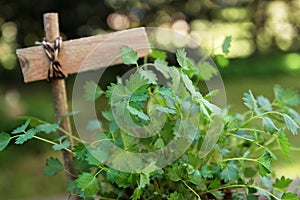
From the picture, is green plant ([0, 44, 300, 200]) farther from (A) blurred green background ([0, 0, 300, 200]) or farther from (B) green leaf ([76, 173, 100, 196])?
(A) blurred green background ([0, 0, 300, 200])

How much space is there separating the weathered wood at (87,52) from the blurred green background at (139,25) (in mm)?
2173

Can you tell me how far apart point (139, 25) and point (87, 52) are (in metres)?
4.96

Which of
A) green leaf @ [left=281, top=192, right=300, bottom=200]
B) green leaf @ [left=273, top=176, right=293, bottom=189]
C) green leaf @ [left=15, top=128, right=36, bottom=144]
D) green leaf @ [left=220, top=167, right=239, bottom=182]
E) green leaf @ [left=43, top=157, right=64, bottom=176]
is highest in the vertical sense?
green leaf @ [left=15, top=128, right=36, bottom=144]

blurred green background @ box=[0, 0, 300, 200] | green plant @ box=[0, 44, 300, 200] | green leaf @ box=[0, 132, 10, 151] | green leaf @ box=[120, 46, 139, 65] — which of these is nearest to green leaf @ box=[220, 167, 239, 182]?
green plant @ box=[0, 44, 300, 200]

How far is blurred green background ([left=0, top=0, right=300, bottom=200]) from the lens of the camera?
11.0 feet

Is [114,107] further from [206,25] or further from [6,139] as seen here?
[206,25]

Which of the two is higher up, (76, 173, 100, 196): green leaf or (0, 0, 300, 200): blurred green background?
Result: (76, 173, 100, 196): green leaf

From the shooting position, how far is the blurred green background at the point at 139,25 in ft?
11.0

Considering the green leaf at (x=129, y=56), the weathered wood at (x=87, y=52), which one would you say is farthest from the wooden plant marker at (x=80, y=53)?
the green leaf at (x=129, y=56)

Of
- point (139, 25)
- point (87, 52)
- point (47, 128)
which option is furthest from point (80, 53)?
point (139, 25)

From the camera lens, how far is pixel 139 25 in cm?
574

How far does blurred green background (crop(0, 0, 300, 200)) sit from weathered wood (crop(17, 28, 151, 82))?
7.13 ft

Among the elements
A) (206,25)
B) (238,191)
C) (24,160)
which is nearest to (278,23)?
(206,25)

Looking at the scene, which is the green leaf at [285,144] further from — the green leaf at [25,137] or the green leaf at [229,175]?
the green leaf at [25,137]
